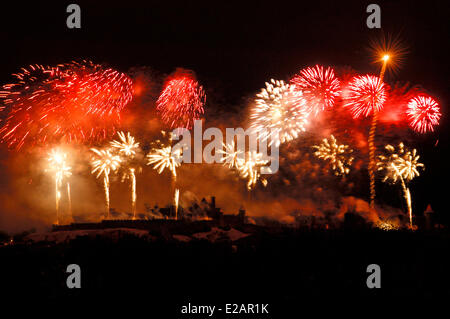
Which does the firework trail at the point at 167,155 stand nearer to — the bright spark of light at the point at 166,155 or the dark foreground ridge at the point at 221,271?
the bright spark of light at the point at 166,155

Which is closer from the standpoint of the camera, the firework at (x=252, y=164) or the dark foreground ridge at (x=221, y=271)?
the dark foreground ridge at (x=221, y=271)

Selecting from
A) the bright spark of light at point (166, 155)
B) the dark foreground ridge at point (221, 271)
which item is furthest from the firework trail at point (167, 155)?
the dark foreground ridge at point (221, 271)

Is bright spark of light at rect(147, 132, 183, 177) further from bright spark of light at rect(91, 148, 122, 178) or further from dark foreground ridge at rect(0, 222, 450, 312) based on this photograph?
dark foreground ridge at rect(0, 222, 450, 312)

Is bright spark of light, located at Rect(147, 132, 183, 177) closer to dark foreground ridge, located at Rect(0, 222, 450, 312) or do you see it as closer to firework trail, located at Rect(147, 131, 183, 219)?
firework trail, located at Rect(147, 131, 183, 219)

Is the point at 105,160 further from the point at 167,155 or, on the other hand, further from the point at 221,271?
the point at 221,271

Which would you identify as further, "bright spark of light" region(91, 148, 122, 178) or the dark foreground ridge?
"bright spark of light" region(91, 148, 122, 178)

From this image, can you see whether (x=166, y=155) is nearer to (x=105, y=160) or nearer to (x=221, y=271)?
(x=105, y=160)

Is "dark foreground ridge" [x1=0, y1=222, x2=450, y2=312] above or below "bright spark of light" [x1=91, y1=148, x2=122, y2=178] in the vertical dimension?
below

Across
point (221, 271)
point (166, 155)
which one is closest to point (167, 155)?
point (166, 155)

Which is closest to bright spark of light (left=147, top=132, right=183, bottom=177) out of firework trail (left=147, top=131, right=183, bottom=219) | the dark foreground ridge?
firework trail (left=147, top=131, right=183, bottom=219)

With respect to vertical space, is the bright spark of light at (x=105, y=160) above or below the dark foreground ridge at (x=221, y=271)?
above

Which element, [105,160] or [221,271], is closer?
[221,271]

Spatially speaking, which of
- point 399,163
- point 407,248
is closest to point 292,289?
point 407,248

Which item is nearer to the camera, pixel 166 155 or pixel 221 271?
pixel 221 271
